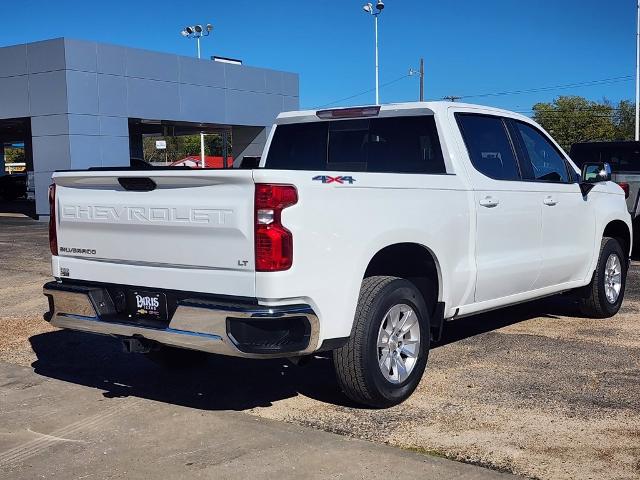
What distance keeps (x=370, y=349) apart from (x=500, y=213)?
1.83 m

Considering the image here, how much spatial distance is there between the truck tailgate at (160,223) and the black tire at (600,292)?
4.54 m

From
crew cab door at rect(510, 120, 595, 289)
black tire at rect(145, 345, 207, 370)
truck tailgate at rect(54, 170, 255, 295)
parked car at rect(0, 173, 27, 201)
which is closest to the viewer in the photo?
truck tailgate at rect(54, 170, 255, 295)

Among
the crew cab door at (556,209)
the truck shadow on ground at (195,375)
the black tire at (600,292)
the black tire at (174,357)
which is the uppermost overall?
the crew cab door at (556,209)

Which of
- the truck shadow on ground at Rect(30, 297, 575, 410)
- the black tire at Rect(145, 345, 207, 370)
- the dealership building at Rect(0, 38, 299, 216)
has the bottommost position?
the truck shadow on ground at Rect(30, 297, 575, 410)

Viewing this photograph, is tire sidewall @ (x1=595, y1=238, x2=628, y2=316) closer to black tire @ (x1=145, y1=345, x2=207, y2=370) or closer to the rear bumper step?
black tire @ (x1=145, y1=345, x2=207, y2=370)

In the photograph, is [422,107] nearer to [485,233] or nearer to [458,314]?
[485,233]

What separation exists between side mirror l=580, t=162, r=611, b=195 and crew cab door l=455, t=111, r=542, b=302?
928 millimetres

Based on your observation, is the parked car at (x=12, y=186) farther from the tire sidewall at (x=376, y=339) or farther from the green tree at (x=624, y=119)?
the green tree at (x=624, y=119)

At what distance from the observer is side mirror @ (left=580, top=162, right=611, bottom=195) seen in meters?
7.32

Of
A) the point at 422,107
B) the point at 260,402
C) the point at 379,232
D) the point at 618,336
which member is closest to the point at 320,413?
the point at 260,402

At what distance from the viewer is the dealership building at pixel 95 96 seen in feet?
75.0

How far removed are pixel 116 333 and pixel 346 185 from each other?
1.73 metres

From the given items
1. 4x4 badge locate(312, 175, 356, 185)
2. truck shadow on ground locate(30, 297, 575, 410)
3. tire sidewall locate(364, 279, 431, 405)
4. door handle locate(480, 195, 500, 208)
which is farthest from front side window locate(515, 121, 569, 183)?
4x4 badge locate(312, 175, 356, 185)

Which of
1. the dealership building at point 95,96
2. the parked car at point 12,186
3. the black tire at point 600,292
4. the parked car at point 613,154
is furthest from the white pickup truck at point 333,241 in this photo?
the parked car at point 12,186
